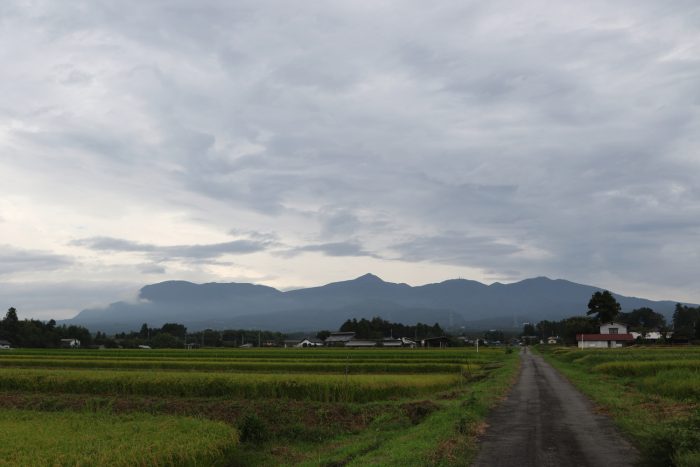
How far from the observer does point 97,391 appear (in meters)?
29.8

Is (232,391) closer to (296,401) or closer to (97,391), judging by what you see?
(296,401)

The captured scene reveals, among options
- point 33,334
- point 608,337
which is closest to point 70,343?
point 33,334

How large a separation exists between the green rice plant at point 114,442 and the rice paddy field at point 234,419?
3 centimetres

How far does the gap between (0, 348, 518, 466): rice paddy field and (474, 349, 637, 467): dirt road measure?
773 mm

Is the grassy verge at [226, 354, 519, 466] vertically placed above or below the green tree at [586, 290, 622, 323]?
below

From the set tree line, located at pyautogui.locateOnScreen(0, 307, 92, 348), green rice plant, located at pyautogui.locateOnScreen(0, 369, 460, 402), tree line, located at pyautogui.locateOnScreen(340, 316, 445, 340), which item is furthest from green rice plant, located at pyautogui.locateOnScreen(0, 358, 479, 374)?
tree line, located at pyautogui.locateOnScreen(340, 316, 445, 340)

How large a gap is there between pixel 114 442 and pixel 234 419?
8272 millimetres

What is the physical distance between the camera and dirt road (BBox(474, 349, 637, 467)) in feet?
40.2

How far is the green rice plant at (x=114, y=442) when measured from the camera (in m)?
12.9

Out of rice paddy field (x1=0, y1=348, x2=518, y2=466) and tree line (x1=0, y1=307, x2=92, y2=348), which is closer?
rice paddy field (x1=0, y1=348, x2=518, y2=466)

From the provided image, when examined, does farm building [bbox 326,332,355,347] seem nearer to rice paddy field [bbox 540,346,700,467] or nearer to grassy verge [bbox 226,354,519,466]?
rice paddy field [bbox 540,346,700,467]

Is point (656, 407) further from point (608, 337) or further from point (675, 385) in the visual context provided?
point (608, 337)

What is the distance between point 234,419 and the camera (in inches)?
888

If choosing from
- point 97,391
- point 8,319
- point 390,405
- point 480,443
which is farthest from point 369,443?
point 8,319
